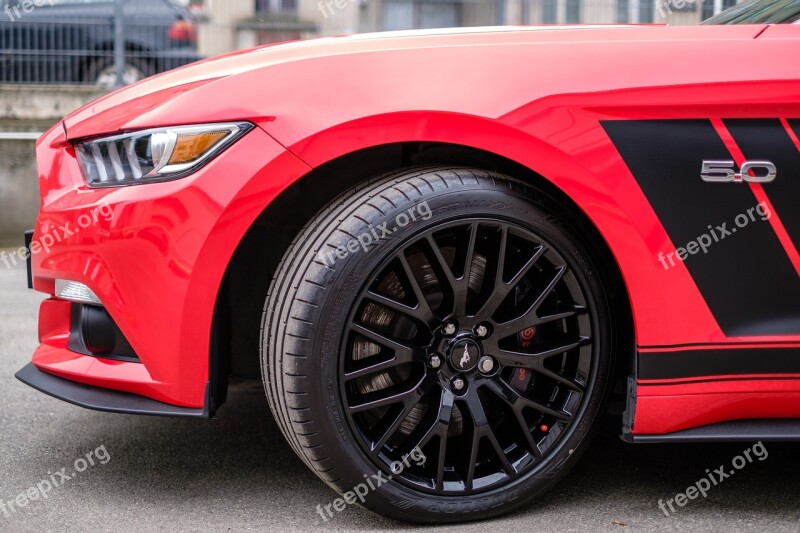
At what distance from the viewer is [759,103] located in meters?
1.98

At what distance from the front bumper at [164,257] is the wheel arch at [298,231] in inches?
3.0

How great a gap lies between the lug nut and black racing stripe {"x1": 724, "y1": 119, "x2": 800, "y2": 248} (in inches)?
29.6

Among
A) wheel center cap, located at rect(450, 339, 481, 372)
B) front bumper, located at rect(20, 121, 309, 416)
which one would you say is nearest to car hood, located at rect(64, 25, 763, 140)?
front bumper, located at rect(20, 121, 309, 416)

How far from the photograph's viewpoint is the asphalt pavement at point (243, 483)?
2141 millimetres

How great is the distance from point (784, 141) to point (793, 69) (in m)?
0.17

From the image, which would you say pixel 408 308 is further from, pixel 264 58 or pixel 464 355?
pixel 264 58

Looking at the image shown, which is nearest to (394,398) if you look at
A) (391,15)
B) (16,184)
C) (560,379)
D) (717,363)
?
(560,379)

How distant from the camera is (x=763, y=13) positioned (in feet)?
7.84

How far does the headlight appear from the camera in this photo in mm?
1960

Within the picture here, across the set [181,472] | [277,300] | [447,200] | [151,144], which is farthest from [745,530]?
[151,144]

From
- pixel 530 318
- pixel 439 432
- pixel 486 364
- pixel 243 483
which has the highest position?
pixel 530 318

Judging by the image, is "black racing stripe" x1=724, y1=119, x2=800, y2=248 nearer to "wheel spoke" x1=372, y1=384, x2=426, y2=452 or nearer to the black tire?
the black tire

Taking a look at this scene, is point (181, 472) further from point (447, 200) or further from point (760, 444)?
point (760, 444)

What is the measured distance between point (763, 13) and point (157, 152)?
5.52ft
